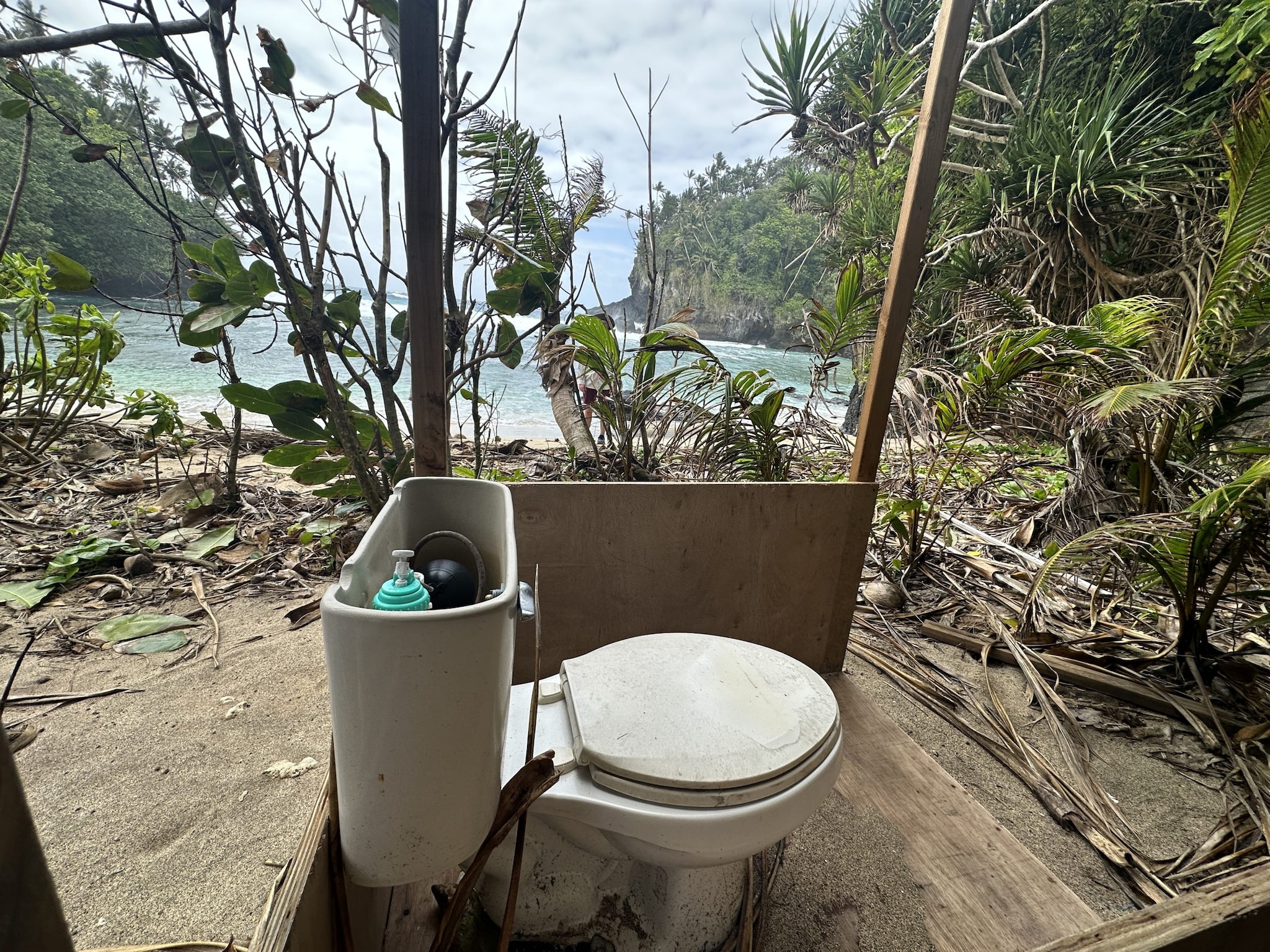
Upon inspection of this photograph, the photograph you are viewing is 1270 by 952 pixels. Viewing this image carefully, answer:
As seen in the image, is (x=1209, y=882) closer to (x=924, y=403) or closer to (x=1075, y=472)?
(x=924, y=403)

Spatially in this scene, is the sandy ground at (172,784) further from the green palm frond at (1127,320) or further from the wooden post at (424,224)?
the green palm frond at (1127,320)

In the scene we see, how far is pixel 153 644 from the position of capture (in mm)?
1725

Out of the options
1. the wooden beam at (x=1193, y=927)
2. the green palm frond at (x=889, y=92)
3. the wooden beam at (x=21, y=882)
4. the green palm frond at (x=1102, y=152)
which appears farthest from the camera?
the green palm frond at (x=889, y=92)

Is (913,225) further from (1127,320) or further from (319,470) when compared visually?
(319,470)

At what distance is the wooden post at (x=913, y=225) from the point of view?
141cm

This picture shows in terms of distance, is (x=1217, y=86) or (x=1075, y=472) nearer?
(x=1075, y=472)

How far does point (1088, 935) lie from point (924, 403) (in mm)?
2137

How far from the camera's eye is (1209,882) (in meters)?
1.21

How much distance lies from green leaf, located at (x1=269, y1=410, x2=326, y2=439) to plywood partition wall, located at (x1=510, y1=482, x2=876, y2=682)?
0.81 metres

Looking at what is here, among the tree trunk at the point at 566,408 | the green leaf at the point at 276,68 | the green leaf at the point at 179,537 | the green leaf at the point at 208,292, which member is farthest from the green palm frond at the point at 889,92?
the green leaf at the point at 179,537

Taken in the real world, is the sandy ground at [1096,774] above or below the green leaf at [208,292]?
below

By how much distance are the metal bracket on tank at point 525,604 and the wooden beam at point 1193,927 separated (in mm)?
604

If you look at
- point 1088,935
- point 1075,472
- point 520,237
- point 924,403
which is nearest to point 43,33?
point 520,237

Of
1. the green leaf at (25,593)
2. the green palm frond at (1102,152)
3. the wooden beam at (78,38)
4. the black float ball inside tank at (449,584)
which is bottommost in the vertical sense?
the green leaf at (25,593)
